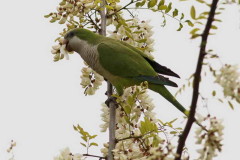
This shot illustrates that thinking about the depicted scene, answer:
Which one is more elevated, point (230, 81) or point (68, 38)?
point (68, 38)

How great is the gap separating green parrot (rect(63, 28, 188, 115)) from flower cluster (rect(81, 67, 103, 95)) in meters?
0.17

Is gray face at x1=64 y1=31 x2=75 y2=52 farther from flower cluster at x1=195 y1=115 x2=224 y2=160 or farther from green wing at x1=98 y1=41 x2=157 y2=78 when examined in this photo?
flower cluster at x1=195 y1=115 x2=224 y2=160

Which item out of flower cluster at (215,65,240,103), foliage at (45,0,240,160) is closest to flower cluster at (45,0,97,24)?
foliage at (45,0,240,160)

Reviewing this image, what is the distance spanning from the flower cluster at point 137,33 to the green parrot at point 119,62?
0.20 m

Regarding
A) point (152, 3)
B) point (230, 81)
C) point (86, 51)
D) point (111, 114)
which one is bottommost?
point (111, 114)

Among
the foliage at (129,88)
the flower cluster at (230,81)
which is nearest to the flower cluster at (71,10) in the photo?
the foliage at (129,88)

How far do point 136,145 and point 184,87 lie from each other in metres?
1.24

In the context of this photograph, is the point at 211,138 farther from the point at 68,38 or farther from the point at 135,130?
the point at 68,38

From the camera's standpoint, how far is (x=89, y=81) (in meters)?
3.39

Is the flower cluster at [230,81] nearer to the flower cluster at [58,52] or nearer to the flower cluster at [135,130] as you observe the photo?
the flower cluster at [135,130]

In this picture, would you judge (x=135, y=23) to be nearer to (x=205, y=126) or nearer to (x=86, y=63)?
(x=86, y=63)

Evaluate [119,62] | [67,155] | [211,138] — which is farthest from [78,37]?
[211,138]

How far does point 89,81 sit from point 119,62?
19.3 inches

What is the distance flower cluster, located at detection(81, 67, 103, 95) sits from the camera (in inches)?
133
